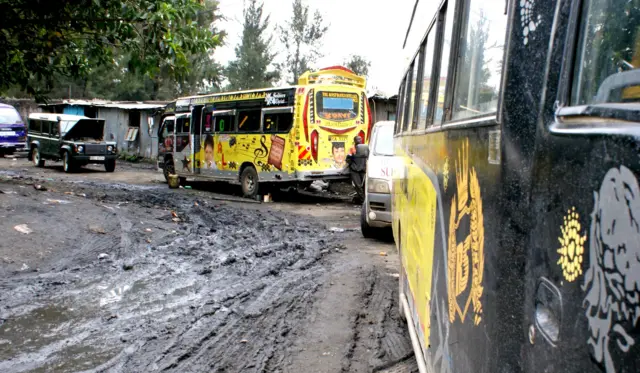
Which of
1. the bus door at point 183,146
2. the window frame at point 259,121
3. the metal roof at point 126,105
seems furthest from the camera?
the metal roof at point 126,105

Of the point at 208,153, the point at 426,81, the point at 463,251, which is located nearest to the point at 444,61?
the point at 426,81

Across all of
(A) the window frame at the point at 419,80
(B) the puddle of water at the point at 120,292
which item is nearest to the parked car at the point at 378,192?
(B) the puddle of water at the point at 120,292

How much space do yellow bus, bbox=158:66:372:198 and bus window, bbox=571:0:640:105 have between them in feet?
43.7

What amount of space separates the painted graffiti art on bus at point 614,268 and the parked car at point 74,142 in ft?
77.9

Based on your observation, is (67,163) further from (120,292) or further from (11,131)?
(120,292)

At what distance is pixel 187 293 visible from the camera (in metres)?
6.18

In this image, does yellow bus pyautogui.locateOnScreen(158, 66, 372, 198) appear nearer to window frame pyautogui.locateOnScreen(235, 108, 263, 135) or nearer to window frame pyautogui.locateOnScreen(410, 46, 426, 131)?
window frame pyautogui.locateOnScreen(235, 108, 263, 135)

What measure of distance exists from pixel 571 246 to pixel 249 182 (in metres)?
15.3

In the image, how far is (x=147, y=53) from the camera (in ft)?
31.6

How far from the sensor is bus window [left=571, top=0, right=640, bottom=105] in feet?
Result: 3.26

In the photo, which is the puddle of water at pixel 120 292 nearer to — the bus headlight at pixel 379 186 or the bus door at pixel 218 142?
the bus headlight at pixel 379 186

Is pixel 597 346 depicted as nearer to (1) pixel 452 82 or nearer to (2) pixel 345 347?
(1) pixel 452 82

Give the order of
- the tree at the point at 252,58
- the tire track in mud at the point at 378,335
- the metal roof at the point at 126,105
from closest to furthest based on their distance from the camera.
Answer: the tire track in mud at the point at 378,335 → the metal roof at the point at 126,105 → the tree at the point at 252,58

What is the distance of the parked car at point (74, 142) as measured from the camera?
22.4m
